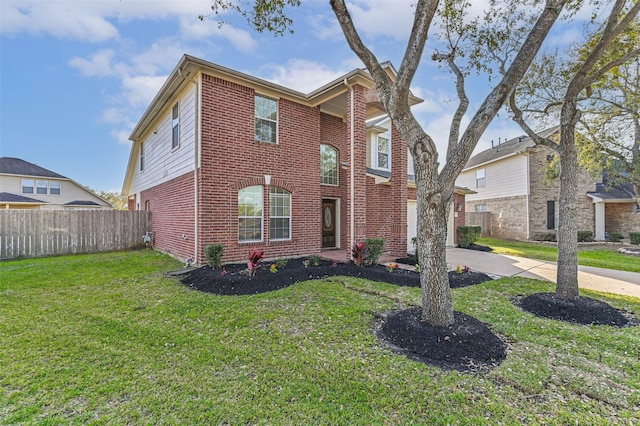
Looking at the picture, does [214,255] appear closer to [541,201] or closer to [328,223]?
[328,223]

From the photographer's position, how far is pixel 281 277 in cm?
655

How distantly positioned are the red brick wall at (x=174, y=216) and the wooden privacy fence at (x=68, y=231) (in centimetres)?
98

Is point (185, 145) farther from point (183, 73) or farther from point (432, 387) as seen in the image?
point (432, 387)

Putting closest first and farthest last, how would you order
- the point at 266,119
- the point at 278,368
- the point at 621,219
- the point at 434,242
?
the point at 278,368 < the point at 434,242 < the point at 266,119 < the point at 621,219

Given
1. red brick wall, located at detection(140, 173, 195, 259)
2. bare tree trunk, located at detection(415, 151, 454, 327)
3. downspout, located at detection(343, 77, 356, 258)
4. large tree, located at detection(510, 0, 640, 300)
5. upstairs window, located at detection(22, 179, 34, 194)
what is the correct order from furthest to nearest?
→ upstairs window, located at detection(22, 179, 34, 194) → downspout, located at detection(343, 77, 356, 258) → red brick wall, located at detection(140, 173, 195, 259) → large tree, located at detection(510, 0, 640, 300) → bare tree trunk, located at detection(415, 151, 454, 327)

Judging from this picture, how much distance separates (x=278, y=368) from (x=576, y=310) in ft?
16.0

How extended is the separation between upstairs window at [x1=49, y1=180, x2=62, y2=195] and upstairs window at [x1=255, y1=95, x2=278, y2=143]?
26.5 metres

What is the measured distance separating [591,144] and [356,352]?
589 inches

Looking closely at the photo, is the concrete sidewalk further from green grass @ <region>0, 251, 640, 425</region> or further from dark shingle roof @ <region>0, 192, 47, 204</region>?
dark shingle roof @ <region>0, 192, 47, 204</region>

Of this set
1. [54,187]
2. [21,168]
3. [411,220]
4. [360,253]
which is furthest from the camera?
[54,187]

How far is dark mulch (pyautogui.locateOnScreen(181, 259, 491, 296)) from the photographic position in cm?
597

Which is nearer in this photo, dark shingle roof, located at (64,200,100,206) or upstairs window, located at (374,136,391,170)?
upstairs window, located at (374,136,391,170)

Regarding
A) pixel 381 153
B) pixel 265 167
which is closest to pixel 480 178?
pixel 381 153

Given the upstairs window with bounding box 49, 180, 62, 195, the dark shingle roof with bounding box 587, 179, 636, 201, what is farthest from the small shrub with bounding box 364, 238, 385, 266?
the upstairs window with bounding box 49, 180, 62, 195
